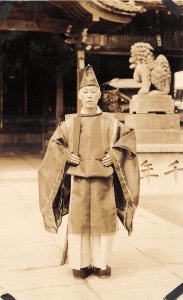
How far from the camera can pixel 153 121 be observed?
28.8ft

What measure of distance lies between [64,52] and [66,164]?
11.1m

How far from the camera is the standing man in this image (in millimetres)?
3617

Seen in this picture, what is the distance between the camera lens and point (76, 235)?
3629 mm

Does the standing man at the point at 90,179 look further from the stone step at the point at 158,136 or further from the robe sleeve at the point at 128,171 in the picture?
the stone step at the point at 158,136

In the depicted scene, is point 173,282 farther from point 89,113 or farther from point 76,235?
point 89,113

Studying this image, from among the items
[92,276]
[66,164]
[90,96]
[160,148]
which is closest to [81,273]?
[92,276]

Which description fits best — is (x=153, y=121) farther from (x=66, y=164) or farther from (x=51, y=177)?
(x=51, y=177)

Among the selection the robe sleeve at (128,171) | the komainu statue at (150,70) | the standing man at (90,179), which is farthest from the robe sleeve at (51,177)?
the komainu statue at (150,70)

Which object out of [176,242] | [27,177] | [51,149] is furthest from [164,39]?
[51,149]

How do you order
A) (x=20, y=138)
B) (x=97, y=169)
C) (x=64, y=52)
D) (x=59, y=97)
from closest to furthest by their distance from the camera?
(x=97, y=169), (x=64, y=52), (x=59, y=97), (x=20, y=138)

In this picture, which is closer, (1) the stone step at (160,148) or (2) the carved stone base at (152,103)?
(1) the stone step at (160,148)

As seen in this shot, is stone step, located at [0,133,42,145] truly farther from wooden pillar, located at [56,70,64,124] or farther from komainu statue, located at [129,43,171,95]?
komainu statue, located at [129,43,171,95]

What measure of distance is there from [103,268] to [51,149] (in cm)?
107

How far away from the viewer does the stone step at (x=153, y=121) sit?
8727 mm
